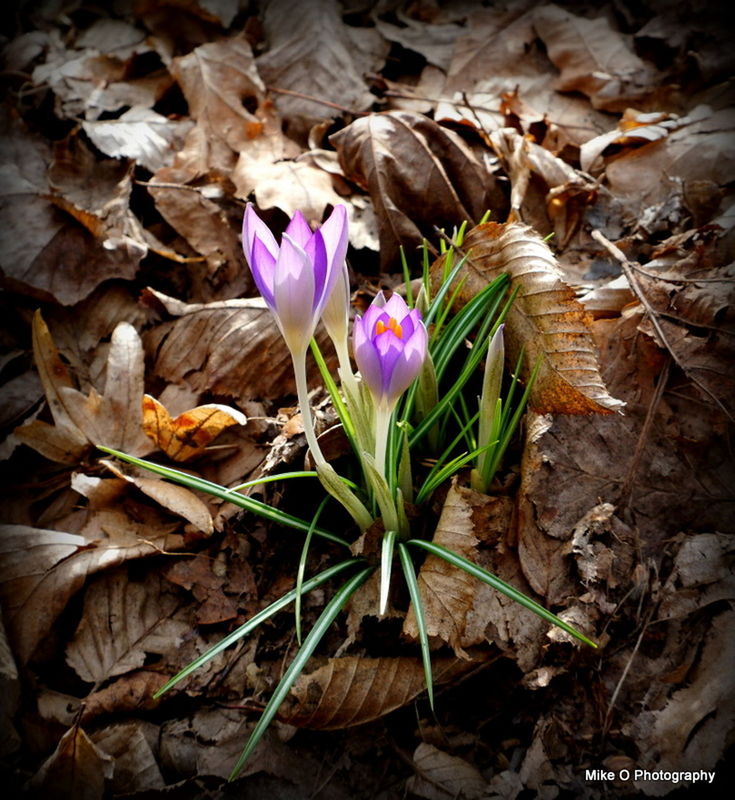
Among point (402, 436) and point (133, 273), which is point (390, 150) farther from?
point (402, 436)

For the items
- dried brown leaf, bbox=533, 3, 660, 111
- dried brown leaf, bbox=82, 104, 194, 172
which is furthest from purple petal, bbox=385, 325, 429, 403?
dried brown leaf, bbox=533, 3, 660, 111

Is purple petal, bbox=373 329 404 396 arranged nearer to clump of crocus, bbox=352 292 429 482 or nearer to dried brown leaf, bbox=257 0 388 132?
clump of crocus, bbox=352 292 429 482

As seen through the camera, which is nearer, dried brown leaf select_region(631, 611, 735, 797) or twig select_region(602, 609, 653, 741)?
dried brown leaf select_region(631, 611, 735, 797)

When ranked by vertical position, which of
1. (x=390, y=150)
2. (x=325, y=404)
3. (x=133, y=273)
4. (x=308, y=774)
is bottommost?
(x=308, y=774)

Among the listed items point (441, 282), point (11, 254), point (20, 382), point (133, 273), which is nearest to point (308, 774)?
point (441, 282)

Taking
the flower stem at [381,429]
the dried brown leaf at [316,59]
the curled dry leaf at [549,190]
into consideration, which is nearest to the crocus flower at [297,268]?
the flower stem at [381,429]

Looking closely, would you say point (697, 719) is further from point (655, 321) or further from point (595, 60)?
point (595, 60)
